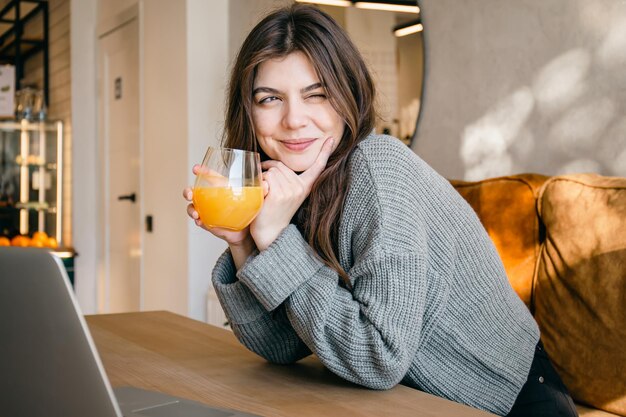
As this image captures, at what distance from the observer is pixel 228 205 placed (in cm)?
117

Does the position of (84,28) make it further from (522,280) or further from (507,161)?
(522,280)

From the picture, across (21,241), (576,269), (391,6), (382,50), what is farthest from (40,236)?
(576,269)

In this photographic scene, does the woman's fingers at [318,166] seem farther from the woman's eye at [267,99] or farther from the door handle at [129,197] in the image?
the door handle at [129,197]

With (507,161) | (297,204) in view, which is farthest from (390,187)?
(507,161)

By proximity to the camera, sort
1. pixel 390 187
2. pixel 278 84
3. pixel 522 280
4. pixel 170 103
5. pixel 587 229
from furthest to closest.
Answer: pixel 170 103, pixel 522 280, pixel 587 229, pixel 278 84, pixel 390 187

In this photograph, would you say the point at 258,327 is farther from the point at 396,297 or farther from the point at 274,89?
the point at 274,89

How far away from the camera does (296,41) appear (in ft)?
4.58

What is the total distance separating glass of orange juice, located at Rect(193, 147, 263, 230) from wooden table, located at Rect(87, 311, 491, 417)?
0.82ft

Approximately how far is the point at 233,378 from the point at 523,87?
1.68m

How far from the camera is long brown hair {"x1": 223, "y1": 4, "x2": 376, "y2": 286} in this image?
1320mm

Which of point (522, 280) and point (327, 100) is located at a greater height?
point (327, 100)

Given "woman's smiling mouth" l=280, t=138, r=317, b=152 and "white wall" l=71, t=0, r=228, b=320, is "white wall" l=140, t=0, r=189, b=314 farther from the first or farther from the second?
"woman's smiling mouth" l=280, t=138, r=317, b=152

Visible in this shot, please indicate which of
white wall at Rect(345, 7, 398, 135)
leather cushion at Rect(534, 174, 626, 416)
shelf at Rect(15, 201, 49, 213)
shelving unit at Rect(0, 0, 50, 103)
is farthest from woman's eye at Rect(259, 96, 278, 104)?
shelving unit at Rect(0, 0, 50, 103)

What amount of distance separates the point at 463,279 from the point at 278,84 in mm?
492
